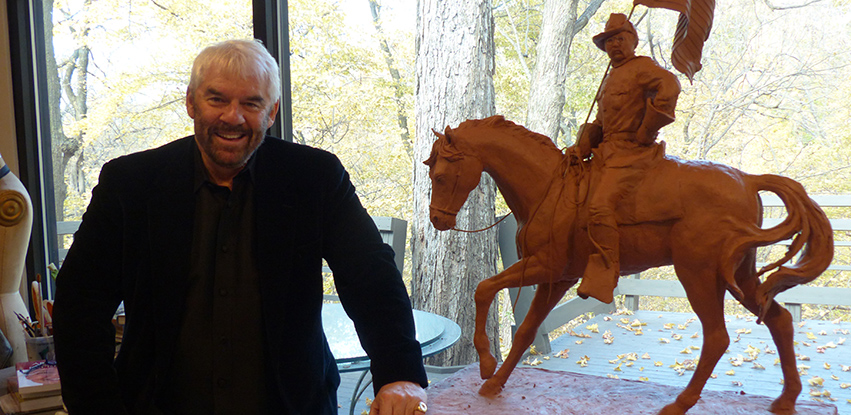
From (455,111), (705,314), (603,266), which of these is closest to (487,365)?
(603,266)

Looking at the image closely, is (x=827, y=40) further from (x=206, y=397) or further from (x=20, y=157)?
(x=20, y=157)

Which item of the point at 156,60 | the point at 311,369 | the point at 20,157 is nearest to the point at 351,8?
the point at 156,60

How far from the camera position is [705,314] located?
154cm

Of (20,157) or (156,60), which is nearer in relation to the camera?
(20,157)

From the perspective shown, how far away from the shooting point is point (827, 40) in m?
3.60

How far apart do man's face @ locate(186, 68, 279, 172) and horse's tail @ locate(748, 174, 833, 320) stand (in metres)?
1.17

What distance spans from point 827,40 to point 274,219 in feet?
11.7

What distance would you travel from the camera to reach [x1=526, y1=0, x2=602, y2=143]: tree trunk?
4.14m

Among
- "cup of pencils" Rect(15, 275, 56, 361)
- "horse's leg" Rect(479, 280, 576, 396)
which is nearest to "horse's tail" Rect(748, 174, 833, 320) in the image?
"horse's leg" Rect(479, 280, 576, 396)

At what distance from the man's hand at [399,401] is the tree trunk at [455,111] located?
7.29 feet

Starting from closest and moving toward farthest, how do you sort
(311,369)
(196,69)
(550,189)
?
(196,69), (311,369), (550,189)

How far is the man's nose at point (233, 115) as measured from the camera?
4.47 feet

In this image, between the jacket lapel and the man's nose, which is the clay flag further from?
the jacket lapel

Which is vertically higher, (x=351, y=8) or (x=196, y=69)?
(x=351, y=8)
